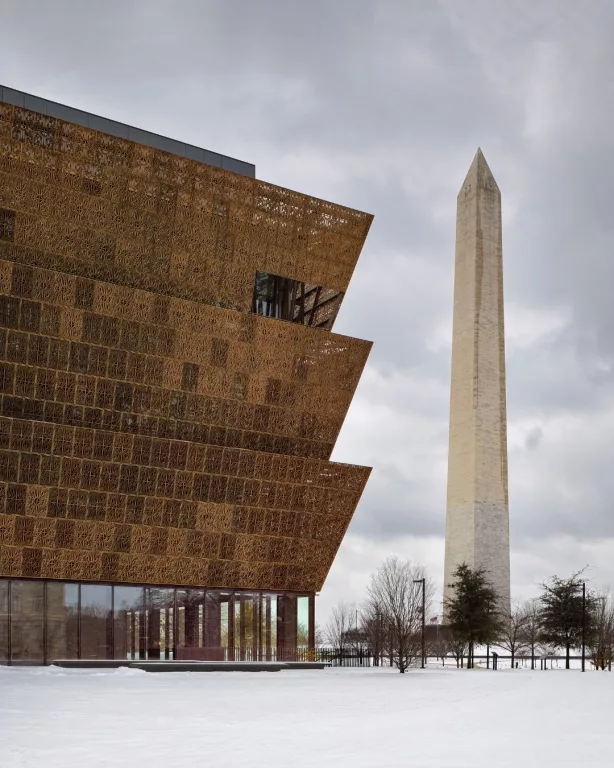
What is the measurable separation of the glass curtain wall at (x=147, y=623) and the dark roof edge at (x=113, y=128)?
54.0 feet

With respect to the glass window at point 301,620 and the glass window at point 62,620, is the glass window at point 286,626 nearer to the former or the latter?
the glass window at point 301,620

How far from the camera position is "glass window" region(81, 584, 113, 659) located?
34656 millimetres

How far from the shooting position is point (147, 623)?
36.2 metres

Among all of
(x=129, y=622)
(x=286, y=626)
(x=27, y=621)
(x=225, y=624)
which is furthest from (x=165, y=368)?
(x=286, y=626)

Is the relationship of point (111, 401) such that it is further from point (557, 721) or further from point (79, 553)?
point (557, 721)

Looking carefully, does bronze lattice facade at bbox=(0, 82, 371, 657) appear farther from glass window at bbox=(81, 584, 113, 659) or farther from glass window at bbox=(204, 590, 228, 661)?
glass window at bbox=(204, 590, 228, 661)

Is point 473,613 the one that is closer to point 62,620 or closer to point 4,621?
point 62,620

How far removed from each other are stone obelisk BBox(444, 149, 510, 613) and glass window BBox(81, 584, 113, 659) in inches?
963

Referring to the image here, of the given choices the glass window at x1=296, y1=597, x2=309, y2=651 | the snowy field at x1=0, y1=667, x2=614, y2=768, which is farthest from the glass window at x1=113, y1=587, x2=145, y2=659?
the snowy field at x1=0, y1=667, x2=614, y2=768

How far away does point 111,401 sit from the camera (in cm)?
3406

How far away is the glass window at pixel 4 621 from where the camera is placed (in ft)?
107

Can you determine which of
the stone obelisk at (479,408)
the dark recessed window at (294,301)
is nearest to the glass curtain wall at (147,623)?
the dark recessed window at (294,301)

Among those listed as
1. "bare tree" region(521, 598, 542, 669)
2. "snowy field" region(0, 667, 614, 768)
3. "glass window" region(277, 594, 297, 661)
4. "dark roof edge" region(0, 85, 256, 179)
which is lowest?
"bare tree" region(521, 598, 542, 669)

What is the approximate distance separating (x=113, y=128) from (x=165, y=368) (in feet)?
31.6
